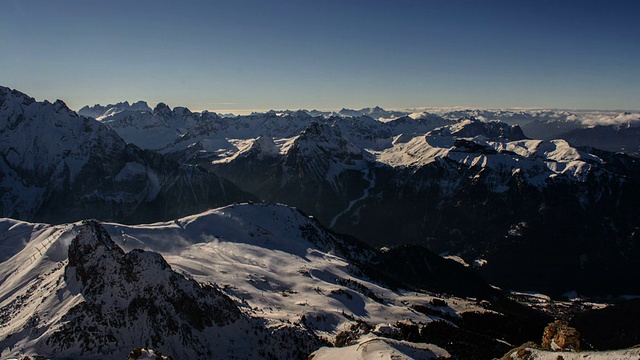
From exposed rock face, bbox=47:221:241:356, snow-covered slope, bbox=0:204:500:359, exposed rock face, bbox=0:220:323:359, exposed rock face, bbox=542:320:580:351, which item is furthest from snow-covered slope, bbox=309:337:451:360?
exposed rock face, bbox=47:221:241:356

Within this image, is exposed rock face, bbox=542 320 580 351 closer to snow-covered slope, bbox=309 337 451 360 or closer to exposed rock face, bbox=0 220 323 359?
snow-covered slope, bbox=309 337 451 360

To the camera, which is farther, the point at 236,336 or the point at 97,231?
the point at 97,231

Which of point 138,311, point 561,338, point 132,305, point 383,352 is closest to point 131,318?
point 138,311

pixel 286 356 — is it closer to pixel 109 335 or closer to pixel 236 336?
pixel 236 336

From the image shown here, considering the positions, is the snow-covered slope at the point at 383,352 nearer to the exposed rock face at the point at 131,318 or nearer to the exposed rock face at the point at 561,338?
the exposed rock face at the point at 131,318

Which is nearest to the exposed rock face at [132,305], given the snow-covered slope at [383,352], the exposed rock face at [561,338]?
the snow-covered slope at [383,352]

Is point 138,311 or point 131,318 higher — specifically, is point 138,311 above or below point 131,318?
above

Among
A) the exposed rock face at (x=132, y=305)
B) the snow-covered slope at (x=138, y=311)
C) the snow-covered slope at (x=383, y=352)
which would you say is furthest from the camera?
the exposed rock face at (x=132, y=305)

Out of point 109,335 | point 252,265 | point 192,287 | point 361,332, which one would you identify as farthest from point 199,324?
point 252,265

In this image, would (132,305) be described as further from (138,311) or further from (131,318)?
(131,318)
